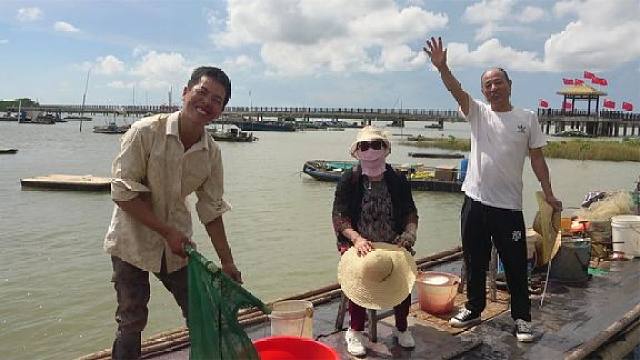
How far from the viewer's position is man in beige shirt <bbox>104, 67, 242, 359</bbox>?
224 cm

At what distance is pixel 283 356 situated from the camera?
2.50m

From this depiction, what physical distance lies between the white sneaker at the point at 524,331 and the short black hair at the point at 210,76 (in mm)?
2657

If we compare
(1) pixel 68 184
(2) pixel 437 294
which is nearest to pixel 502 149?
(2) pixel 437 294

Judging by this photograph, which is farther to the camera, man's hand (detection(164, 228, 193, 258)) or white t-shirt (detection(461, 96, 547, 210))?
white t-shirt (detection(461, 96, 547, 210))

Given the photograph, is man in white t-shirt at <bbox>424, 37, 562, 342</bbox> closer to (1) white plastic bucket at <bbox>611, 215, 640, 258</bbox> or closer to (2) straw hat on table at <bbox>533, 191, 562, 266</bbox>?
(2) straw hat on table at <bbox>533, 191, 562, 266</bbox>

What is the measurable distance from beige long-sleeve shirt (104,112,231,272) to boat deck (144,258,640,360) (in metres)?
1.13

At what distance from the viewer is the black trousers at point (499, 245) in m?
3.50

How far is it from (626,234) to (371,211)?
4228 millimetres

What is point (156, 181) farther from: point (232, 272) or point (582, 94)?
point (582, 94)

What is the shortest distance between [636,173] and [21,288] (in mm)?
27589

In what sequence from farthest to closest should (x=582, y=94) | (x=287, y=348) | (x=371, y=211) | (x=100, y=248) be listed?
(x=582, y=94) → (x=100, y=248) → (x=371, y=211) → (x=287, y=348)

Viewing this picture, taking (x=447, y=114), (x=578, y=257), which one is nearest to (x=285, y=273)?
(x=578, y=257)

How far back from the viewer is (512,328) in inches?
149

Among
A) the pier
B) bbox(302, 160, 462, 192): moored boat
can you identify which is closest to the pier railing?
the pier
